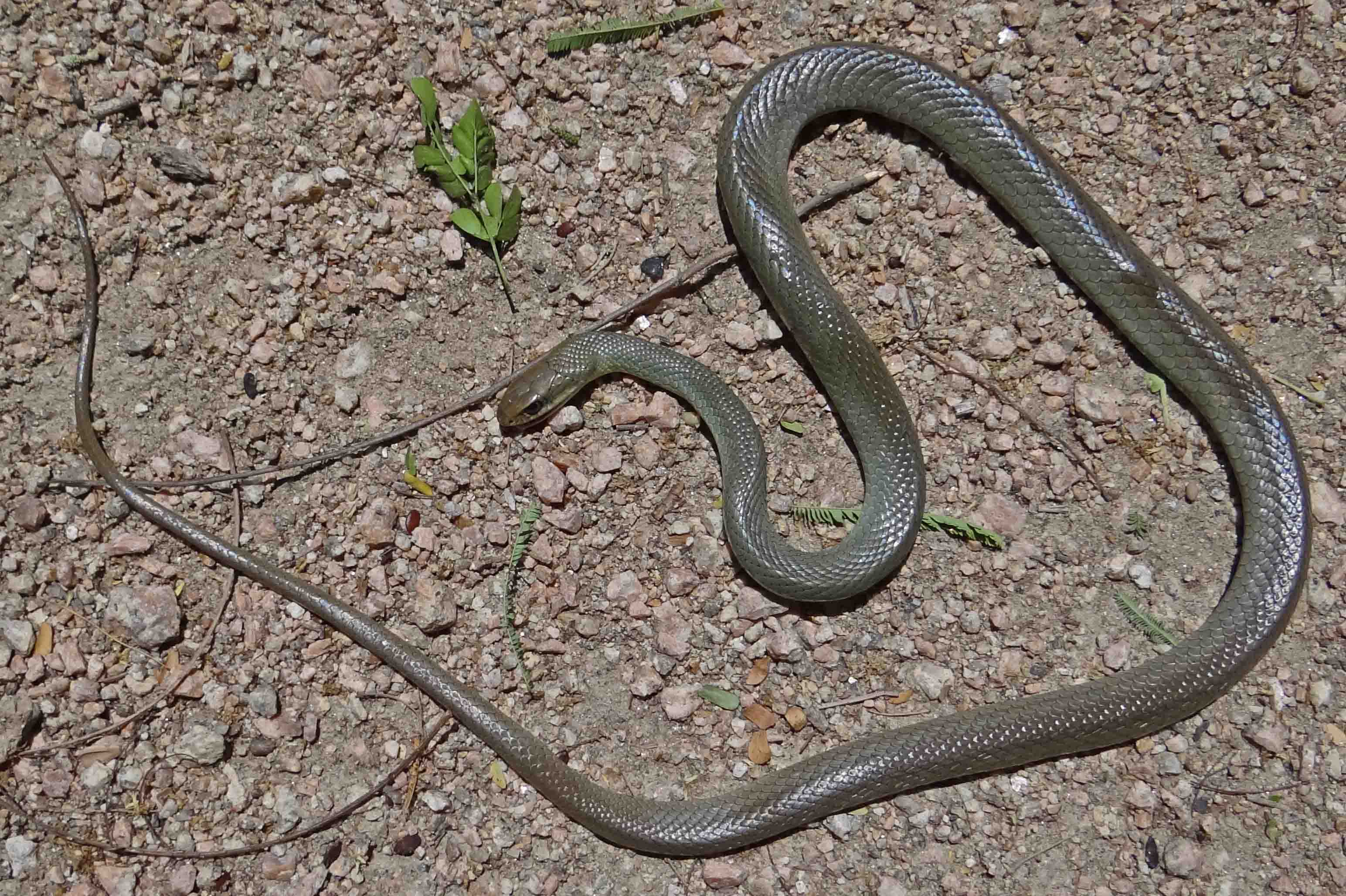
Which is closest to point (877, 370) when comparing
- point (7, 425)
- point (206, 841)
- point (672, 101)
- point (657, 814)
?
point (672, 101)

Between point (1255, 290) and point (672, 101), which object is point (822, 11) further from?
point (1255, 290)

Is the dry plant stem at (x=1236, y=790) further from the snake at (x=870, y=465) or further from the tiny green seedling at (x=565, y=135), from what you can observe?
the tiny green seedling at (x=565, y=135)

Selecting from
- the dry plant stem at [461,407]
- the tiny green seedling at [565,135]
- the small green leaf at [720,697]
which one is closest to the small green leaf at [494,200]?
the tiny green seedling at [565,135]

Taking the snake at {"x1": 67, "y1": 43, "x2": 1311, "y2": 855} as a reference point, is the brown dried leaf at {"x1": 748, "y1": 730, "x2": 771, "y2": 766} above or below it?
below

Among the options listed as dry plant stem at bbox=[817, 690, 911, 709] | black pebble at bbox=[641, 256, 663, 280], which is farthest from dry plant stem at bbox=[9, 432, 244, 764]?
dry plant stem at bbox=[817, 690, 911, 709]

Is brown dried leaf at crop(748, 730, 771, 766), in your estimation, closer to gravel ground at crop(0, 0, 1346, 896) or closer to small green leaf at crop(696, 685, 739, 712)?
→ gravel ground at crop(0, 0, 1346, 896)

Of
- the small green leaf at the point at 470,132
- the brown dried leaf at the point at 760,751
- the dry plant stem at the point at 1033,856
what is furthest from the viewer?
the small green leaf at the point at 470,132

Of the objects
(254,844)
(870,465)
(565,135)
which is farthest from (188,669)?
(870,465)
